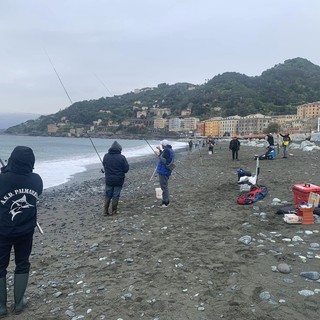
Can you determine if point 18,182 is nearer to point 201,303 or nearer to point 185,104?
point 201,303

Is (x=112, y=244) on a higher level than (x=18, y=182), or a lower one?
lower

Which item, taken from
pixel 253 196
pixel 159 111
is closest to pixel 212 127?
pixel 159 111

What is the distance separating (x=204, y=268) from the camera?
14.2 feet

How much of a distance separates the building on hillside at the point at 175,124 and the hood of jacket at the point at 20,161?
469 ft

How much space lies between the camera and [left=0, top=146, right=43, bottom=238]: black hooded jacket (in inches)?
139

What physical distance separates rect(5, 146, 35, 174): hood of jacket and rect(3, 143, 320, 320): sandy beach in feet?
5.25

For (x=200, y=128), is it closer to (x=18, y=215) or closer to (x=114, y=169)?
(x=114, y=169)

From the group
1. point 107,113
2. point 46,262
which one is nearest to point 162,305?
point 46,262

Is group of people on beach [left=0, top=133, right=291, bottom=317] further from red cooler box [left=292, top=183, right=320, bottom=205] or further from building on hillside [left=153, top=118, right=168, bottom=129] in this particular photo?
building on hillside [left=153, top=118, right=168, bottom=129]

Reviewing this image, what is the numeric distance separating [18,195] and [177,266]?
229 cm

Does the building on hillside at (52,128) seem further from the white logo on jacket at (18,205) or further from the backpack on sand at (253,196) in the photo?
the white logo on jacket at (18,205)

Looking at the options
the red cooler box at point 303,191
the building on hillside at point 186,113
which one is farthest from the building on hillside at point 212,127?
the red cooler box at point 303,191

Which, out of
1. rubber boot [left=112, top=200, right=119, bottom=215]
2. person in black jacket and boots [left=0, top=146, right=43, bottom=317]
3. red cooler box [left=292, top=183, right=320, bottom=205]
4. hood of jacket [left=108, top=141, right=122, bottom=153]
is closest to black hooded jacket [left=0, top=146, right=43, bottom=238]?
person in black jacket and boots [left=0, top=146, right=43, bottom=317]

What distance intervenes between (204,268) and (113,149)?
4.39 metres
